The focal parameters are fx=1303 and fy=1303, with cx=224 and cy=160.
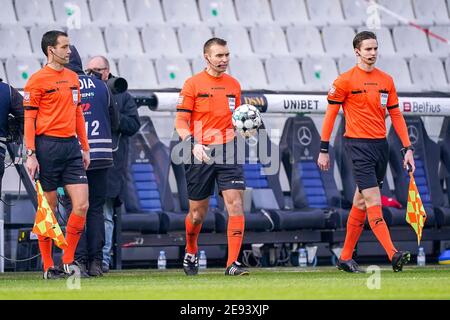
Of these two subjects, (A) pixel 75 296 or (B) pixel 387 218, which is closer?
(A) pixel 75 296

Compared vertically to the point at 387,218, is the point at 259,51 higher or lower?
higher

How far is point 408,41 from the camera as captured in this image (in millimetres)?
22250

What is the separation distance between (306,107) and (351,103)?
465 centimetres

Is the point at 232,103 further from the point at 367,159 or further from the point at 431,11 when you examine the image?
the point at 431,11

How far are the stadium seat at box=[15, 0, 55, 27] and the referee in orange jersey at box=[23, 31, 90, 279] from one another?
24.0ft

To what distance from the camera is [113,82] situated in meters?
14.2

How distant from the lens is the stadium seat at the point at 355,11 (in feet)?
72.0

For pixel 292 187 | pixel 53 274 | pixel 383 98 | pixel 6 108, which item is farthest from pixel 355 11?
pixel 53 274

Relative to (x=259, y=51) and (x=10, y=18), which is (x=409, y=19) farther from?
(x=10, y=18)

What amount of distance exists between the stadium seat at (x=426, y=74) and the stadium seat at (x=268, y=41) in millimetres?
2341

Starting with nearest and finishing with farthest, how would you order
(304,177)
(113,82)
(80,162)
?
(80,162)
(113,82)
(304,177)

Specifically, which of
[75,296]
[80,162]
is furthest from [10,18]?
[75,296]
